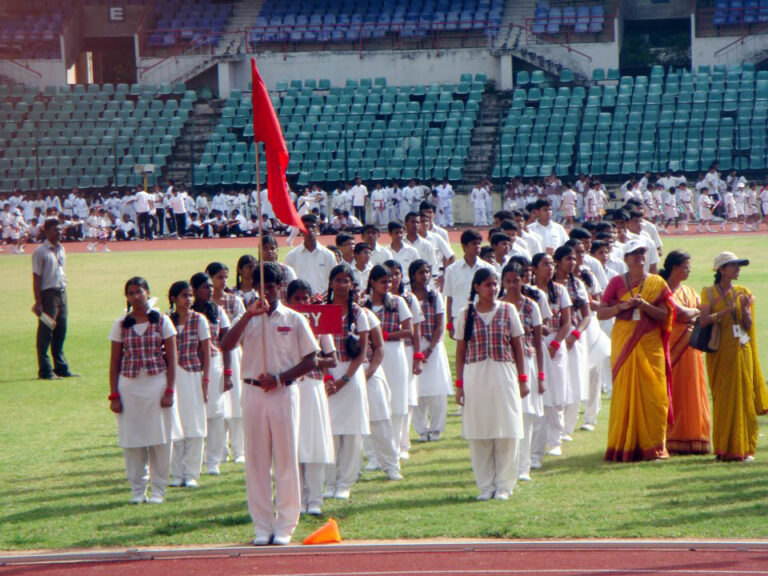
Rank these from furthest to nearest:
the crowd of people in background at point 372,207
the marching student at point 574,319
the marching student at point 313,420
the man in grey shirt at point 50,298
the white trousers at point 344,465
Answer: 1. the crowd of people in background at point 372,207
2. the man in grey shirt at point 50,298
3. the marching student at point 574,319
4. the white trousers at point 344,465
5. the marching student at point 313,420

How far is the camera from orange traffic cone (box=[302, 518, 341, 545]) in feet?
24.8

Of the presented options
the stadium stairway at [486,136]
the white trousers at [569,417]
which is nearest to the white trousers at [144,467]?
the white trousers at [569,417]

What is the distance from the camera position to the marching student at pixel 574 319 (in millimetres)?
10523

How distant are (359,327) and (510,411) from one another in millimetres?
1207

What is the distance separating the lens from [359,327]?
29.0ft

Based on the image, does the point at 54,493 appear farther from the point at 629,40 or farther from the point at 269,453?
the point at 629,40

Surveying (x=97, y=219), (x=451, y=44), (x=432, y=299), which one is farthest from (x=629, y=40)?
(x=432, y=299)

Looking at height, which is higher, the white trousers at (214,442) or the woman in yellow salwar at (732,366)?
the woman in yellow salwar at (732,366)

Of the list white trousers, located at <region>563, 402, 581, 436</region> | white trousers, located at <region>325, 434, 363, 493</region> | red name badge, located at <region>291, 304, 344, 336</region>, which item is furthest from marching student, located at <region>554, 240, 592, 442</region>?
red name badge, located at <region>291, 304, 344, 336</region>

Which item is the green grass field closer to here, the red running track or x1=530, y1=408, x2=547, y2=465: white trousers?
x1=530, y1=408, x2=547, y2=465: white trousers

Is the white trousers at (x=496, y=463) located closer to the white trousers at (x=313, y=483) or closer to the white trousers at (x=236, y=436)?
the white trousers at (x=313, y=483)

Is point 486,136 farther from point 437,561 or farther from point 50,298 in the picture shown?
point 437,561

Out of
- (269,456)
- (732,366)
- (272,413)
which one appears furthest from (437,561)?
(732,366)

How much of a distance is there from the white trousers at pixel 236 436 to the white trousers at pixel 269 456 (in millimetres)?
2648
